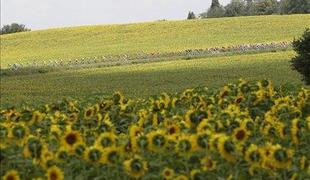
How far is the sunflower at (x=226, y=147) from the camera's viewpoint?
4824 mm

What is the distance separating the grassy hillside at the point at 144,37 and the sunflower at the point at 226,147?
41661 millimetres

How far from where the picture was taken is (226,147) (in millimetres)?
4832

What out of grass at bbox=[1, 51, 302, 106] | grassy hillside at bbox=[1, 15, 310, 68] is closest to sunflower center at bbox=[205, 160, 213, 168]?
grass at bbox=[1, 51, 302, 106]

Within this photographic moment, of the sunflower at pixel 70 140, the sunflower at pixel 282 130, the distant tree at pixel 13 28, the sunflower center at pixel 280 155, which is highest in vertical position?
the sunflower at pixel 70 140

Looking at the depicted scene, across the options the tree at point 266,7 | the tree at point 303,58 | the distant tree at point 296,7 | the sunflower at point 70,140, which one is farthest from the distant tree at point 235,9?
the sunflower at point 70,140

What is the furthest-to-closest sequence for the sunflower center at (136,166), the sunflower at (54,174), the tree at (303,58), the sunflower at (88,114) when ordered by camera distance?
1. the tree at (303,58)
2. the sunflower at (88,114)
3. the sunflower center at (136,166)
4. the sunflower at (54,174)

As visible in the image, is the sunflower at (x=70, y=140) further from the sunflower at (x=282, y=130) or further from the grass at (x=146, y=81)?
the grass at (x=146, y=81)

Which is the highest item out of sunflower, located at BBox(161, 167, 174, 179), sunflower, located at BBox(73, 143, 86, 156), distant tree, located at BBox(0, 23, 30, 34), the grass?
sunflower, located at BBox(73, 143, 86, 156)

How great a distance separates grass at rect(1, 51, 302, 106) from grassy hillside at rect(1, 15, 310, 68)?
18.1 m

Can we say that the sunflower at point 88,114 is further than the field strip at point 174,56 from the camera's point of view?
No

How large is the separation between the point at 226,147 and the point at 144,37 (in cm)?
5130

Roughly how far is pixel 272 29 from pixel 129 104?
156ft

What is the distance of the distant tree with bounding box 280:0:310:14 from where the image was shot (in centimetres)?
8244

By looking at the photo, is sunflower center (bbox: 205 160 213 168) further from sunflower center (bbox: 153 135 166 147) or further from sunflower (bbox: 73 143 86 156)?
sunflower (bbox: 73 143 86 156)
